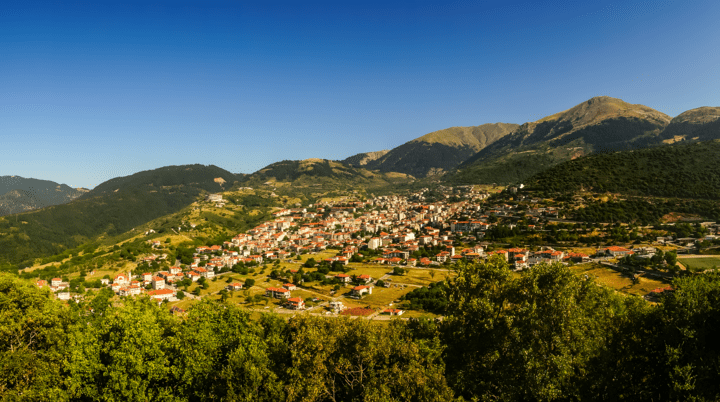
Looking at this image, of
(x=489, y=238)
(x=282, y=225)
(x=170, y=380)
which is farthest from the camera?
(x=282, y=225)

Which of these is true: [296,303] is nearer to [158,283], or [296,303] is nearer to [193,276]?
[158,283]

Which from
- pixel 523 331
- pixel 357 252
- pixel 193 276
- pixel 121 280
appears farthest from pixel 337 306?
pixel 121 280

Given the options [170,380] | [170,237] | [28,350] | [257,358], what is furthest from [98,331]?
[170,237]

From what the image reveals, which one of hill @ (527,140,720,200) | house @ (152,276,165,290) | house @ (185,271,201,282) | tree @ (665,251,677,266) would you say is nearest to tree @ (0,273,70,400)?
house @ (152,276,165,290)

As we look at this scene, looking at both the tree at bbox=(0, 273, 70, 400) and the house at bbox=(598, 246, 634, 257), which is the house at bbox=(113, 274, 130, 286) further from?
the house at bbox=(598, 246, 634, 257)

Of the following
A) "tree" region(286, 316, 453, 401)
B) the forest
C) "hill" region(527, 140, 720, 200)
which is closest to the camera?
the forest

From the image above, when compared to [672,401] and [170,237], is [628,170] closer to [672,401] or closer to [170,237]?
[672,401]
